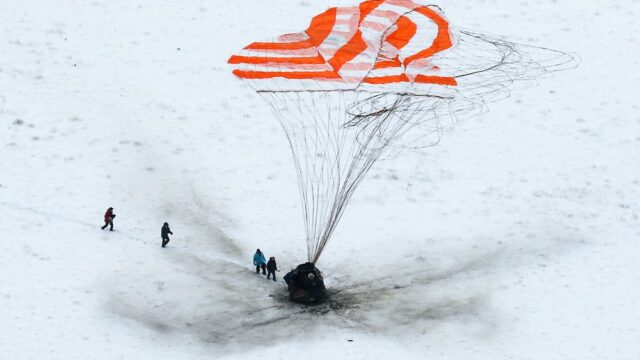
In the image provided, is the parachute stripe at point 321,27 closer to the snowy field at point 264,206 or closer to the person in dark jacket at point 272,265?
the snowy field at point 264,206

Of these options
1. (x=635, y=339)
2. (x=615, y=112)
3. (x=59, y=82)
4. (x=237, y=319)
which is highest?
(x=59, y=82)

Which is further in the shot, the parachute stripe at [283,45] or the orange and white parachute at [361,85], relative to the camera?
the parachute stripe at [283,45]

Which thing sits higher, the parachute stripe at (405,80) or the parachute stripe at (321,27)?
the parachute stripe at (321,27)

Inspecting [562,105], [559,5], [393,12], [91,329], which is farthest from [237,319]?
[559,5]

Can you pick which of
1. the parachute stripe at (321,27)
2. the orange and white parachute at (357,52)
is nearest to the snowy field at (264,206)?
the orange and white parachute at (357,52)

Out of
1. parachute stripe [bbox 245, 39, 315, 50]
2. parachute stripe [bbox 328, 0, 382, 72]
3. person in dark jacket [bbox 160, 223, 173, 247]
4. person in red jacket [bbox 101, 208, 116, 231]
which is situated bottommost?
person in dark jacket [bbox 160, 223, 173, 247]

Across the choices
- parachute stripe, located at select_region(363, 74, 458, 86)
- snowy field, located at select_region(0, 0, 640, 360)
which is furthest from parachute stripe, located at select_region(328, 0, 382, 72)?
snowy field, located at select_region(0, 0, 640, 360)

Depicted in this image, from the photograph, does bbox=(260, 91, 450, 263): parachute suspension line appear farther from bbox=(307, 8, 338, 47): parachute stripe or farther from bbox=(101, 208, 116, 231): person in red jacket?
bbox=(101, 208, 116, 231): person in red jacket

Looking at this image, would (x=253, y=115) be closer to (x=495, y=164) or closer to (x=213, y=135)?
(x=213, y=135)
